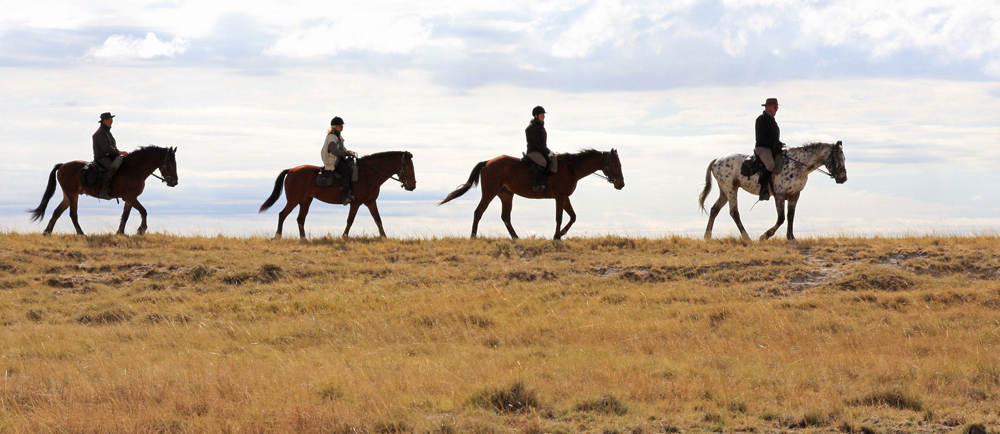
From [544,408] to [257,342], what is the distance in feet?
16.2

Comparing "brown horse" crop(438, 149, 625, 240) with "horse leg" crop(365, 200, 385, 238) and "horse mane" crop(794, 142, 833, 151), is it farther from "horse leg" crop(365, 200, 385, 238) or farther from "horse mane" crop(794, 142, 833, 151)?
"horse mane" crop(794, 142, 833, 151)

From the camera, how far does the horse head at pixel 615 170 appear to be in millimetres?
19125

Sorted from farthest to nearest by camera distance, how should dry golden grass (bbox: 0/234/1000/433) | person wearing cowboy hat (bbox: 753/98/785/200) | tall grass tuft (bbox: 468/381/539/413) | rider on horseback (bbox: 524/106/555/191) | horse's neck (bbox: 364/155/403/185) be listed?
horse's neck (bbox: 364/155/403/185) < rider on horseback (bbox: 524/106/555/191) < person wearing cowboy hat (bbox: 753/98/785/200) < tall grass tuft (bbox: 468/381/539/413) < dry golden grass (bbox: 0/234/1000/433)

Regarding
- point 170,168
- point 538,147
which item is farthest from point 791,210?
point 170,168

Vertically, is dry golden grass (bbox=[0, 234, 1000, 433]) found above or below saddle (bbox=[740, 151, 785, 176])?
below

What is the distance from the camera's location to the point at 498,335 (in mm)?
11055

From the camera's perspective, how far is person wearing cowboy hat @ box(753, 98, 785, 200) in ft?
58.4

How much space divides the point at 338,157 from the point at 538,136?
4.54 metres

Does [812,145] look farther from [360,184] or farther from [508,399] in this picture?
[508,399]

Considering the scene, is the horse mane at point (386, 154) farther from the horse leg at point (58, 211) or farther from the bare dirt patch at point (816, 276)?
the bare dirt patch at point (816, 276)

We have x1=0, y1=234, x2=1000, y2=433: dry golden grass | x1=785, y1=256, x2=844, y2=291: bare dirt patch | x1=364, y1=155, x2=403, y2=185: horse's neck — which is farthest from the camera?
x1=364, y1=155, x2=403, y2=185: horse's neck

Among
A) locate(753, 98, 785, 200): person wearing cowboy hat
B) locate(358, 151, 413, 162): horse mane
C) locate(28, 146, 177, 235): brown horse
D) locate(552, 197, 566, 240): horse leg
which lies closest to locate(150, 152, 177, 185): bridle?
locate(28, 146, 177, 235): brown horse

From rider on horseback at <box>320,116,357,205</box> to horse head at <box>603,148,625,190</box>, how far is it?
19.0 feet

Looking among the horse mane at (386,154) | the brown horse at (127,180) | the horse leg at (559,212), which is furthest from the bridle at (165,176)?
the horse leg at (559,212)
